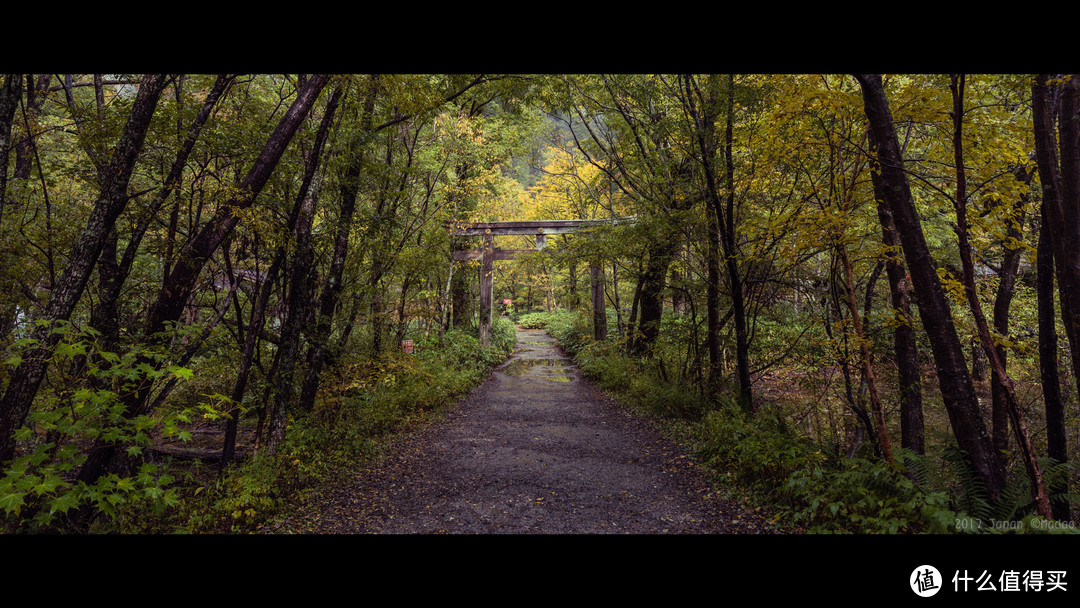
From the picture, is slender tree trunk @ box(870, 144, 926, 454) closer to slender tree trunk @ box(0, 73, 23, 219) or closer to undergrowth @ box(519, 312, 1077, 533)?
undergrowth @ box(519, 312, 1077, 533)

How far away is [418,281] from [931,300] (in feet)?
25.1

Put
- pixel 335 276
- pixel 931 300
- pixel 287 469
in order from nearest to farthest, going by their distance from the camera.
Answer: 1. pixel 931 300
2. pixel 287 469
3. pixel 335 276

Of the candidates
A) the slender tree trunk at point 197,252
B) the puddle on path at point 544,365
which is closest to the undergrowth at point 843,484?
the puddle on path at point 544,365

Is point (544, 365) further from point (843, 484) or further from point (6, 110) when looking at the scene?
point (6, 110)

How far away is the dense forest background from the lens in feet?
10.5

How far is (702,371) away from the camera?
25.1ft

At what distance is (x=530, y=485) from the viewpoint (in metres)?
4.64

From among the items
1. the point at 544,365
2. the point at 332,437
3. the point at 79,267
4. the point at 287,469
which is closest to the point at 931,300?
the point at 287,469

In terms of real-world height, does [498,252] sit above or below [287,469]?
above

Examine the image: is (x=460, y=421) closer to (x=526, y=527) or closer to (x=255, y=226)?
(x=526, y=527)

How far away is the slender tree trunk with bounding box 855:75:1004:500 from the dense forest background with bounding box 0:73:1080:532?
22 mm

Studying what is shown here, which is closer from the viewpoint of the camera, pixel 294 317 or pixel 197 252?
pixel 197 252

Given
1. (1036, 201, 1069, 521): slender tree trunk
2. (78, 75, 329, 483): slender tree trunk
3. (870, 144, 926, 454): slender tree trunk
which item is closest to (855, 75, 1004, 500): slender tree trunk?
(1036, 201, 1069, 521): slender tree trunk
